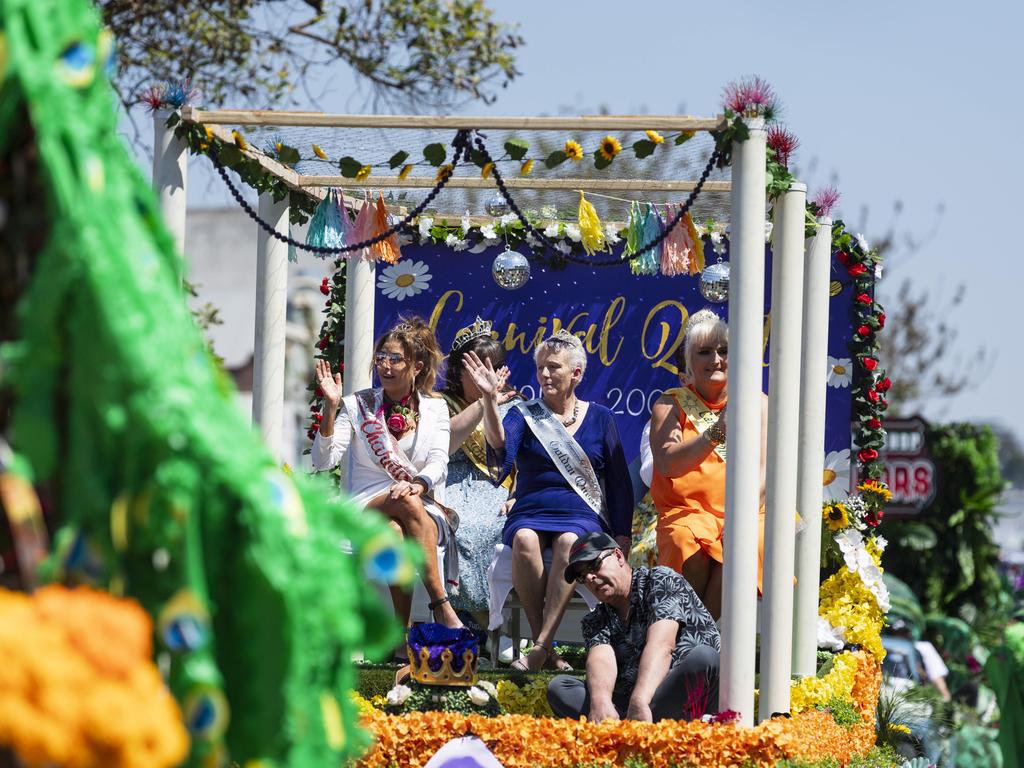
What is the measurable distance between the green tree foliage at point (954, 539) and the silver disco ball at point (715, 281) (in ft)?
36.5

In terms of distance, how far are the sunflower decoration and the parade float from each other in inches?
0.5

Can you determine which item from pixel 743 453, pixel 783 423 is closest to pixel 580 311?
pixel 783 423

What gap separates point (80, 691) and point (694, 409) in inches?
243

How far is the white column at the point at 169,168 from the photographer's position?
6.81m

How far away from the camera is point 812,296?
867cm

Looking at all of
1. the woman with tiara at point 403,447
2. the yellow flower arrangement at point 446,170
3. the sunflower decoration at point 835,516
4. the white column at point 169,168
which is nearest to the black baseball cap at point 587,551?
the woman with tiara at point 403,447

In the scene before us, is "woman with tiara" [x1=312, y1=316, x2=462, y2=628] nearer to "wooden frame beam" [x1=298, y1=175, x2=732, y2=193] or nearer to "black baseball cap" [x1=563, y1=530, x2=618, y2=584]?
"wooden frame beam" [x1=298, y1=175, x2=732, y2=193]

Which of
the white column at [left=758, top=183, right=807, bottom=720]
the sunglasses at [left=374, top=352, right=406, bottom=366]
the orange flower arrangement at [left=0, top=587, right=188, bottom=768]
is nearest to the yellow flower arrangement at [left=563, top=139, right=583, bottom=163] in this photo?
the white column at [left=758, top=183, right=807, bottom=720]

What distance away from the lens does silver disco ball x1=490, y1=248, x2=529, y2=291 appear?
1025 cm

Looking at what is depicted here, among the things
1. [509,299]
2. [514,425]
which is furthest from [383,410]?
[509,299]

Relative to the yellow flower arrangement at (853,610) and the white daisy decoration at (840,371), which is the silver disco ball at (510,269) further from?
the yellow flower arrangement at (853,610)

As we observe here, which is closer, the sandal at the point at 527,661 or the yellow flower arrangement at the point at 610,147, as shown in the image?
the yellow flower arrangement at the point at 610,147

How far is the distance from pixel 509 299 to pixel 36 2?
8062mm

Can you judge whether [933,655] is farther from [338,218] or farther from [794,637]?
[338,218]
